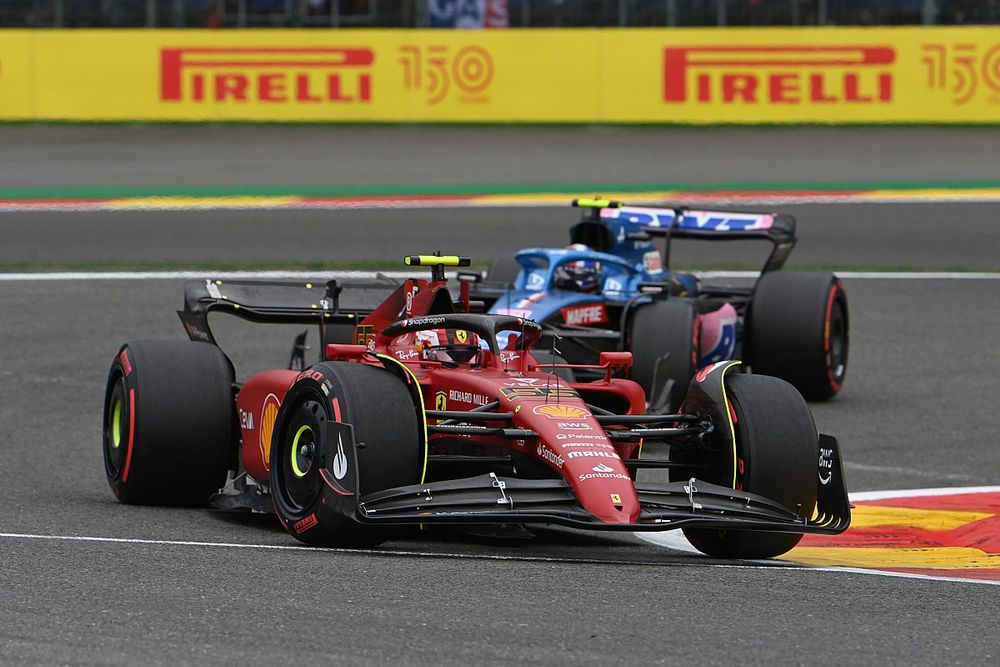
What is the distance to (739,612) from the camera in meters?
6.50

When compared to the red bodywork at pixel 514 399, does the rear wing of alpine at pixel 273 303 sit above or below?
Result: above

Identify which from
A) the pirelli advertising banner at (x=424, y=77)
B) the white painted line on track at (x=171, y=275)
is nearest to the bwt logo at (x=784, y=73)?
the pirelli advertising banner at (x=424, y=77)

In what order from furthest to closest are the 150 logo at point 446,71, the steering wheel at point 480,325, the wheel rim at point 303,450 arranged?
the 150 logo at point 446,71 → the steering wheel at point 480,325 → the wheel rim at point 303,450

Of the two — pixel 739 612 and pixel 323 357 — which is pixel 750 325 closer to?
pixel 323 357

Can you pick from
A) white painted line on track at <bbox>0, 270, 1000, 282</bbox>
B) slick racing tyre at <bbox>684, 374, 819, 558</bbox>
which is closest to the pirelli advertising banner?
white painted line on track at <bbox>0, 270, 1000, 282</bbox>

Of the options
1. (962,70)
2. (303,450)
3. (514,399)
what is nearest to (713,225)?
(514,399)

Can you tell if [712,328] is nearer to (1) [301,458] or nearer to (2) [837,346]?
(2) [837,346]

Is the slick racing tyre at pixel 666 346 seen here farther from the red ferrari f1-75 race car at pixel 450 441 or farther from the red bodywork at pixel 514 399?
the red ferrari f1-75 race car at pixel 450 441

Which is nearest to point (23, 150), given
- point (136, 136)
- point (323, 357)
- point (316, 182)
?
point (136, 136)

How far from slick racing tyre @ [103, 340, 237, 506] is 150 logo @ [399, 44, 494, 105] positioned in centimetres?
2029

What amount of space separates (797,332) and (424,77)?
16392 mm

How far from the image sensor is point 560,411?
8023 mm

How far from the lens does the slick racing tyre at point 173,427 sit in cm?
919

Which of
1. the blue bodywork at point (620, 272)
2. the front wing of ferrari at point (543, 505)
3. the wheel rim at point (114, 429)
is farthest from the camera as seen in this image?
the blue bodywork at point (620, 272)
